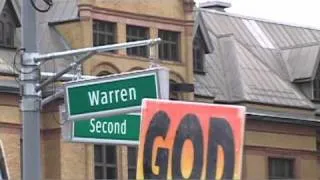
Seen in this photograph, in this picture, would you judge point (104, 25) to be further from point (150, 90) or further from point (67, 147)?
point (150, 90)

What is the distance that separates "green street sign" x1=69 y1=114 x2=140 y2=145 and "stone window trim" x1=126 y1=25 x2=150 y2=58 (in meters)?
24.7

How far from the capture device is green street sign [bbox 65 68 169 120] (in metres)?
12.4

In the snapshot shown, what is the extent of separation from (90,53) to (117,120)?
98cm

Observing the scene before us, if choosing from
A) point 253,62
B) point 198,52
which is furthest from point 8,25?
point 253,62

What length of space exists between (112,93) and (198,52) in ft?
99.3

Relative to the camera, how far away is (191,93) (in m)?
40.2

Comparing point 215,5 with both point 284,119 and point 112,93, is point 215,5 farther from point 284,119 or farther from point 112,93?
point 112,93

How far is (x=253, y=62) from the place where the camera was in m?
45.6

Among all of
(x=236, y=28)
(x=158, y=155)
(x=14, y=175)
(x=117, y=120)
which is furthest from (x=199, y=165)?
(x=236, y=28)

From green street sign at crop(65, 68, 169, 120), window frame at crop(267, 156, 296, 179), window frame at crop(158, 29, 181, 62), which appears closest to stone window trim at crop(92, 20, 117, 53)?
window frame at crop(158, 29, 181, 62)

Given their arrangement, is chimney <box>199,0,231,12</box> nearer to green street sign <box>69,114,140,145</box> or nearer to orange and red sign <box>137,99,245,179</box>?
green street sign <box>69,114,140,145</box>

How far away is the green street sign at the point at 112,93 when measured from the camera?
40.7ft

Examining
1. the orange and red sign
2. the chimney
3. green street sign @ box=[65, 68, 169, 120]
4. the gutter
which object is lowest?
the orange and red sign

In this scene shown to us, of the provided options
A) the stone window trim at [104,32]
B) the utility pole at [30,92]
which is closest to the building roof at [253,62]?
the stone window trim at [104,32]
